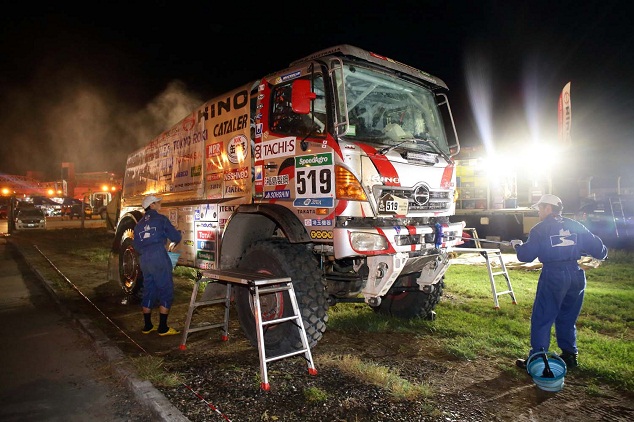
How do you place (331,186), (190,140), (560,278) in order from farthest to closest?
(190,140) → (331,186) → (560,278)

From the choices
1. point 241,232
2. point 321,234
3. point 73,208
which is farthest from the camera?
point 73,208

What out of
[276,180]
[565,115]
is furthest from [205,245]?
[565,115]

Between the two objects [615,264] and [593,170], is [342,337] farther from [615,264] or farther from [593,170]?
[593,170]

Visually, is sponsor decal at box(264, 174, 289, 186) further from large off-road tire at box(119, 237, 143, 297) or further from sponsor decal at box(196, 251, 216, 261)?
large off-road tire at box(119, 237, 143, 297)

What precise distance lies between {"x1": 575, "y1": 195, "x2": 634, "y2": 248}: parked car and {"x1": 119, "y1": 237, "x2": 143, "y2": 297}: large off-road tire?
1147 cm

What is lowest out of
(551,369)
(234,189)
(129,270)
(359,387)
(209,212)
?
(359,387)

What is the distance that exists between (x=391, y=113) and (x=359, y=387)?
3000mm

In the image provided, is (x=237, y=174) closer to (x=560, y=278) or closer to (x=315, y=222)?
(x=315, y=222)

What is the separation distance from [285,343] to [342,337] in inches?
43.8

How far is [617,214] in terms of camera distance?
12797 millimetres

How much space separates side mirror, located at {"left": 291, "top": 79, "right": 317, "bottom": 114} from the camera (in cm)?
425

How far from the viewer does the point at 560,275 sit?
424 centimetres

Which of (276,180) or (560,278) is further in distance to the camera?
(276,180)

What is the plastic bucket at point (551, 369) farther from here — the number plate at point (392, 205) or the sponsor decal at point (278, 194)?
the sponsor decal at point (278, 194)
